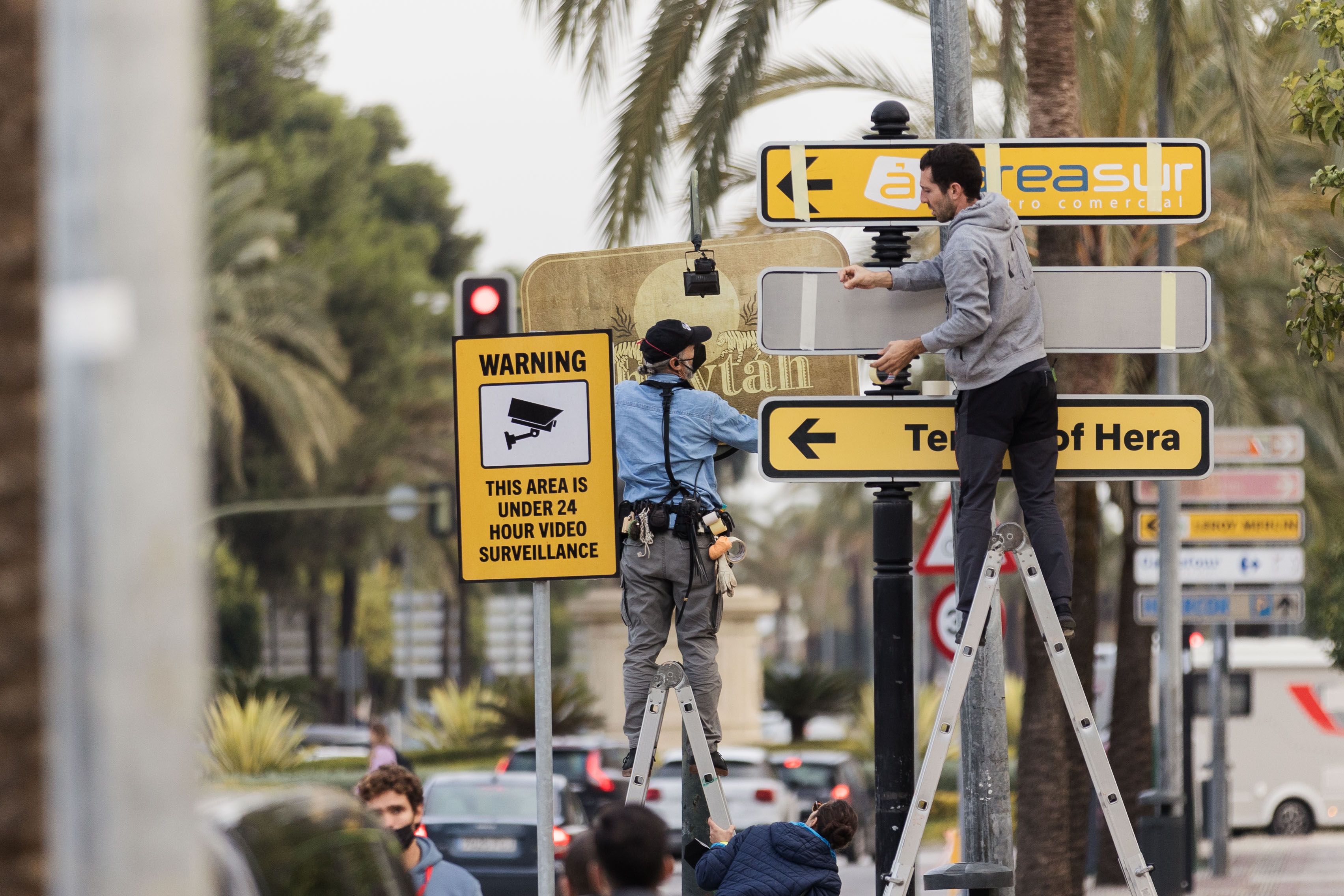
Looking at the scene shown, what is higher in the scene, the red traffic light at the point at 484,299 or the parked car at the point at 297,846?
the red traffic light at the point at 484,299

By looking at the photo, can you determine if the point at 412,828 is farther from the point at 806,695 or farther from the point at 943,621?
the point at 806,695

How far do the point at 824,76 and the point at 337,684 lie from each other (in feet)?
141

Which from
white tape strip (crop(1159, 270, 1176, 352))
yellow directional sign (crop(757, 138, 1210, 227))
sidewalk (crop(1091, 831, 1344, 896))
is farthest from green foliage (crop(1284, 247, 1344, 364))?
sidewalk (crop(1091, 831, 1344, 896))

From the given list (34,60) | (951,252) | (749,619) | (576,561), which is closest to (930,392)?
(951,252)

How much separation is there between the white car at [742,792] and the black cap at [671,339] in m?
13.7

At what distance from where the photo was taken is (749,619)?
35.1 meters

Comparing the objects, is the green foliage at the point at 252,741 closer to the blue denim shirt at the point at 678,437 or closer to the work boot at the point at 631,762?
the work boot at the point at 631,762

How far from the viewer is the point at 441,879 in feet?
21.2

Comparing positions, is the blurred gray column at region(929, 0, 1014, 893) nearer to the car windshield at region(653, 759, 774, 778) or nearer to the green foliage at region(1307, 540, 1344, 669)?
the car windshield at region(653, 759, 774, 778)

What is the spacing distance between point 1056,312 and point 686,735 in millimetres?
2165

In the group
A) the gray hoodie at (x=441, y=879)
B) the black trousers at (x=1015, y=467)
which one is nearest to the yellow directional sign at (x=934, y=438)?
the black trousers at (x=1015, y=467)

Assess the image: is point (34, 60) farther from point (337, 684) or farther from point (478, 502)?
point (337, 684)

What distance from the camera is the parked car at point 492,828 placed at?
50.6ft

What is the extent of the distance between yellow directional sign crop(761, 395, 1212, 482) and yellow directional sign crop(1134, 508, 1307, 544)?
1122 cm
